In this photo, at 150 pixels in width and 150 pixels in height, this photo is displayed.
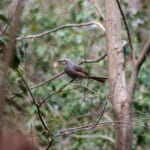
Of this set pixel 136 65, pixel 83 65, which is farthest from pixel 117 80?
pixel 83 65

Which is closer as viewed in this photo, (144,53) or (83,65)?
(144,53)

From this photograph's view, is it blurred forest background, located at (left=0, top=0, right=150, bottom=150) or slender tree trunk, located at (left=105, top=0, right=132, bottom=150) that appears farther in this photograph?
blurred forest background, located at (left=0, top=0, right=150, bottom=150)

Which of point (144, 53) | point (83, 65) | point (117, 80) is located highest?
point (144, 53)

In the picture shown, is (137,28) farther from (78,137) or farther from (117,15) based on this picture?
(117,15)

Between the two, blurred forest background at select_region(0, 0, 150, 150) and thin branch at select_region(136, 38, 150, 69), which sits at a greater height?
thin branch at select_region(136, 38, 150, 69)

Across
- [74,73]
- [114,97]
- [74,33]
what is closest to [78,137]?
[74,73]

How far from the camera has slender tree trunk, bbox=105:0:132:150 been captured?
9.98 ft

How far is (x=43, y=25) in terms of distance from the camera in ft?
19.3

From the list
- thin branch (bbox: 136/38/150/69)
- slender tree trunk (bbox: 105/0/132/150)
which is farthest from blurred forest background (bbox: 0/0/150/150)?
thin branch (bbox: 136/38/150/69)

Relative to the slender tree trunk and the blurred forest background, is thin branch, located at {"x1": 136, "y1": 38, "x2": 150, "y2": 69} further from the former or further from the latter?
the blurred forest background

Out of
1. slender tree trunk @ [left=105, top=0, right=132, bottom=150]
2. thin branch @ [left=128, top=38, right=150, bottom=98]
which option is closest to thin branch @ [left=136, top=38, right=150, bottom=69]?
thin branch @ [left=128, top=38, right=150, bottom=98]

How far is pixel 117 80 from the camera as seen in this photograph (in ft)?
10.4

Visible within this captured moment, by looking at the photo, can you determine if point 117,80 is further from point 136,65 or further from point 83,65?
point 83,65

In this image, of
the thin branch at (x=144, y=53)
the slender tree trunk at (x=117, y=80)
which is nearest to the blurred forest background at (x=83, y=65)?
the slender tree trunk at (x=117, y=80)
